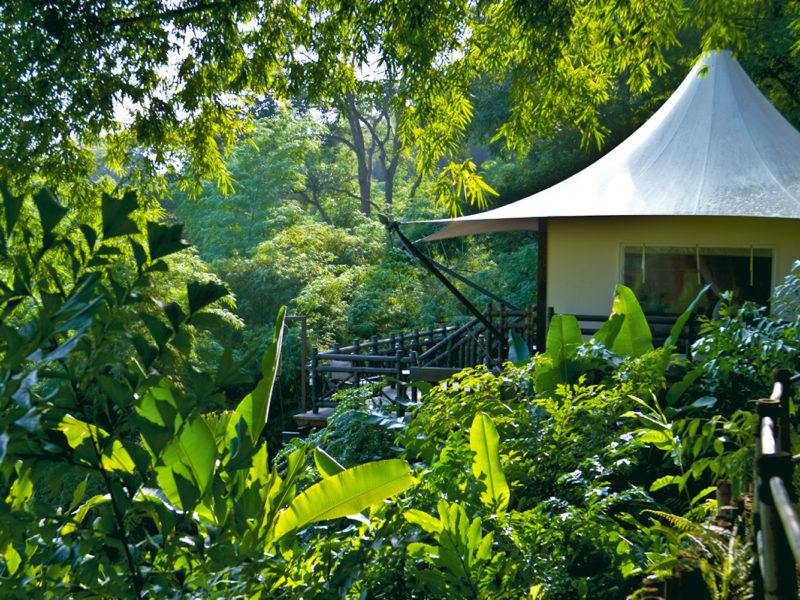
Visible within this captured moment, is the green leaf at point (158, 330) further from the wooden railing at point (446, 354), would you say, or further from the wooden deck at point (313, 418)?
the wooden deck at point (313, 418)

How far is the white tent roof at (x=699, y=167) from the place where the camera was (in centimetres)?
827

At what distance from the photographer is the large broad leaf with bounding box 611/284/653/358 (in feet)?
17.9

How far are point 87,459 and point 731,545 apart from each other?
5.86 ft

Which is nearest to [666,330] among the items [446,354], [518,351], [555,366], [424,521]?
[446,354]

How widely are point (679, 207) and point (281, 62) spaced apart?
4804 millimetres

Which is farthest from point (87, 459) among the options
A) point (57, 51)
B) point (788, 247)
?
point (788, 247)

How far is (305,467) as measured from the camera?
7.51 feet

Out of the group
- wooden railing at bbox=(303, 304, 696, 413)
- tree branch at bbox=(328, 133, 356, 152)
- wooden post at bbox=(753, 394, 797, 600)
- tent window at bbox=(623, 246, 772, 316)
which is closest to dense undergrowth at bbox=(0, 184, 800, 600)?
wooden post at bbox=(753, 394, 797, 600)

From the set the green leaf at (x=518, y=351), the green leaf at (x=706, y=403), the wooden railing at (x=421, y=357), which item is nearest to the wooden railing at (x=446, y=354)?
the wooden railing at (x=421, y=357)

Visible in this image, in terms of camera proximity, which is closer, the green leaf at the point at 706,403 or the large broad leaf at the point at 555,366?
the green leaf at the point at 706,403

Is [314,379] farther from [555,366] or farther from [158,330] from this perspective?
[158,330]

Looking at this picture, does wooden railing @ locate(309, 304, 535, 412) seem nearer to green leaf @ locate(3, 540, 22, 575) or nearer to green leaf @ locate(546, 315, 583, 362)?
green leaf @ locate(546, 315, 583, 362)

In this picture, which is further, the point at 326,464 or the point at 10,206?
the point at 326,464

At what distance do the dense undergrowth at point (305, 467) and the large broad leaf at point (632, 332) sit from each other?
17mm
